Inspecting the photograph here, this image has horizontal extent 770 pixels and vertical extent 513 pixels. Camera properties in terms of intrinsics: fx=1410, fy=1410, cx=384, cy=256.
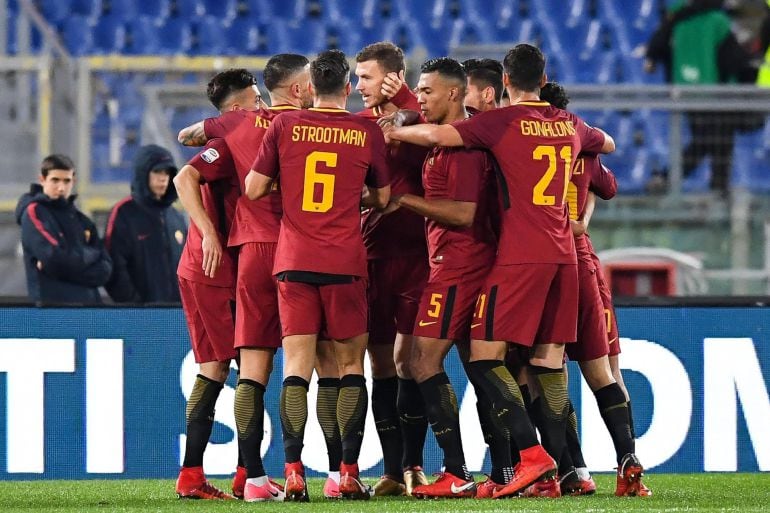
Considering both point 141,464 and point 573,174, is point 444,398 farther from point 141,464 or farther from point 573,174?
A: point 141,464

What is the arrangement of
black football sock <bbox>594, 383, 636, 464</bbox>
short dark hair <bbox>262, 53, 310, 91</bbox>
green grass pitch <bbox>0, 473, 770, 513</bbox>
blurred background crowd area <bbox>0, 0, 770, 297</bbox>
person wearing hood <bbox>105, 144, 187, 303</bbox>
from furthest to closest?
blurred background crowd area <bbox>0, 0, 770, 297</bbox>, person wearing hood <bbox>105, 144, 187, 303</bbox>, black football sock <bbox>594, 383, 636, 464</bbox>, short dark hair <bbox>262, 53, 310, 91</bbox>, green grass pitch <bbox>0, 473, 770, 513</bbox>

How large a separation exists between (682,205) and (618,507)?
4.96 m

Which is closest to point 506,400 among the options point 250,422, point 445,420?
point 445,420

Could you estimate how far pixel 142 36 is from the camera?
1304 cm

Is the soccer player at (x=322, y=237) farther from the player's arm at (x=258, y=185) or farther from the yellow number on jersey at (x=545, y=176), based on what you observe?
the yellow number on jersey at (x=545, y=176)

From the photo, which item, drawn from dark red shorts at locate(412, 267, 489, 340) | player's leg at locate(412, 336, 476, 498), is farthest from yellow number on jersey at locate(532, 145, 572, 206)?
player's leg at locate(412, 336, 476, 498)

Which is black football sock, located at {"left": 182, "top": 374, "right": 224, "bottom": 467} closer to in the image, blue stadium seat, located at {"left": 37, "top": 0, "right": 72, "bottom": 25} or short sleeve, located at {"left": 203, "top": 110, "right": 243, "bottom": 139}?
short sleeve, located at {"left": 203, "top": 110, "right": 243, "bottom": 139}

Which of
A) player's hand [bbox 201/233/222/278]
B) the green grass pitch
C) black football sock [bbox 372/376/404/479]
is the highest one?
player's hand [bbox 201/233/222/278]

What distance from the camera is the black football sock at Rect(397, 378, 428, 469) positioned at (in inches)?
247

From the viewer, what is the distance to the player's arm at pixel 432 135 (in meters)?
5.70

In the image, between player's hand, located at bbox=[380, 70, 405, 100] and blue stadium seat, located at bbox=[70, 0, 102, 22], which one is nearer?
player's hand, located at bbox=[380, 70, 405, 100]

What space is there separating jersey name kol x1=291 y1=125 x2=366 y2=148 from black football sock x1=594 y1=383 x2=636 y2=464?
1575 mm

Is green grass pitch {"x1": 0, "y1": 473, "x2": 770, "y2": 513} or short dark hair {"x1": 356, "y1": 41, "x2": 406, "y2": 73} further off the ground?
short dark hair {"x1": 356, "y1": 41, "x2": 406, "y2": 73}

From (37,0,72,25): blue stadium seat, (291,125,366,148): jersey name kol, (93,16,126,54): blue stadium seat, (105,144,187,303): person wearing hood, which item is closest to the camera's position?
(291,125,366,148): jersey name kol
